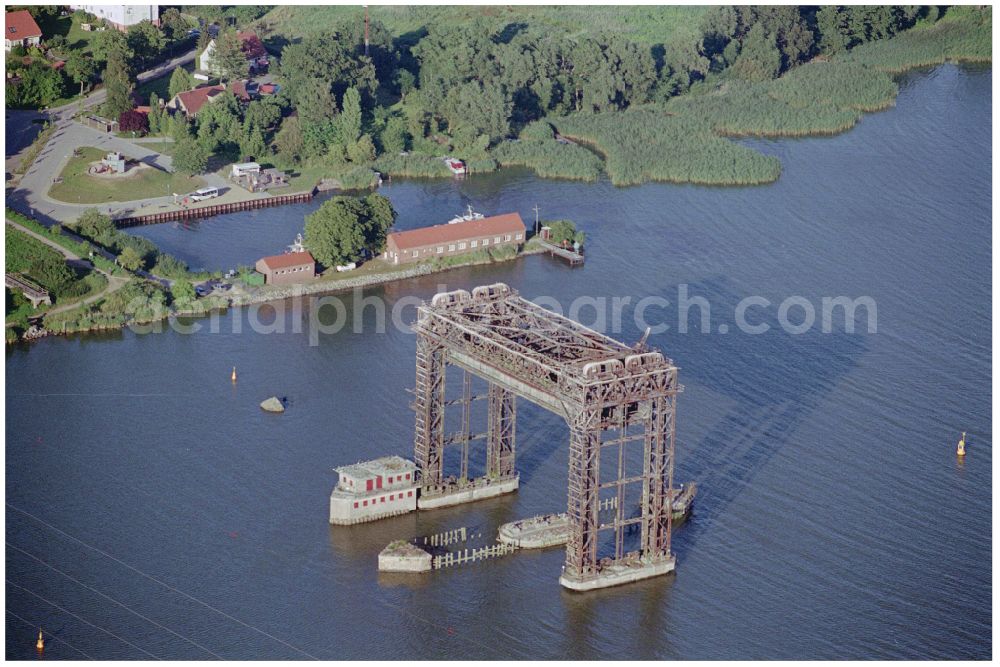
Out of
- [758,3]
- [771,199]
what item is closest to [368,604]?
[771,199]

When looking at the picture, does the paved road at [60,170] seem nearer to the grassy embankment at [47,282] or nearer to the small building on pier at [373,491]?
the grassy embankment at [47,282]

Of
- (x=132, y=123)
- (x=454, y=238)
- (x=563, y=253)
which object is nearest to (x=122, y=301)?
(x=454, y=238)

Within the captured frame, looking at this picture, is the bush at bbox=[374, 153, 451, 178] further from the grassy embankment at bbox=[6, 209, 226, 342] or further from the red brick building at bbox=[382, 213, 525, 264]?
the grassy embankment at bbox=[6, 209, 226, 342]

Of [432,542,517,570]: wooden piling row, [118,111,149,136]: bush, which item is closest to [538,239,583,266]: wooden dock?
[118,111,149,136]: bush

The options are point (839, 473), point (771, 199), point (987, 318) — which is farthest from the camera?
point (771, 199)

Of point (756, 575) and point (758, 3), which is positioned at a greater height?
point (758, 3)

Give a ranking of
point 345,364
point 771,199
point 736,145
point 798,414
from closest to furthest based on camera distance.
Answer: point 798,414 → point 345,364 → point 771,199 → point 736,145

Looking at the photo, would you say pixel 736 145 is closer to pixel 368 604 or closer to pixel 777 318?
pixel 777 318

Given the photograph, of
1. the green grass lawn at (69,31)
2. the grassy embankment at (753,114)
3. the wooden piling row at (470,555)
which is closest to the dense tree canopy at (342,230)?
the grassy embankment at (753,114)
